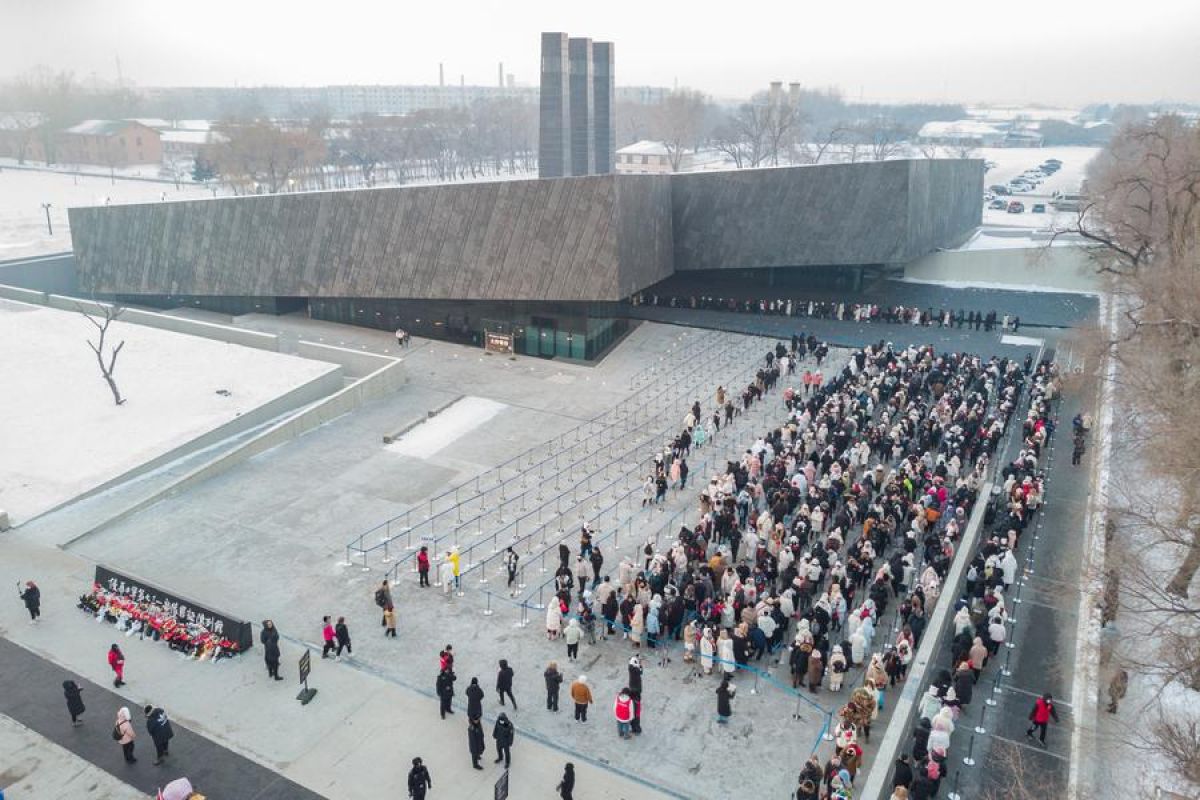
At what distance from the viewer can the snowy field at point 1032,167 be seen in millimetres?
59797

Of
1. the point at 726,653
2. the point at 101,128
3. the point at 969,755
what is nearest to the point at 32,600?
the point at 726,653

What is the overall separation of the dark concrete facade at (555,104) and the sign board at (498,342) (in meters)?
24.0

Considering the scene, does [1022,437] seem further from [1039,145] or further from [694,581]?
[1039,145]

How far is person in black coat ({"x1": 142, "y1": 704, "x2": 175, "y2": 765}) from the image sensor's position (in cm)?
1219

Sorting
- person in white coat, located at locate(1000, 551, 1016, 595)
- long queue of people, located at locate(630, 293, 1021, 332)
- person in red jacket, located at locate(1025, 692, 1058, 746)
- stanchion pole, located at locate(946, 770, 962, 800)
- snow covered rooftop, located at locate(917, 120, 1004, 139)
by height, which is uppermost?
snow covered rooftop, located at locate(917, 120, 1004, 139)

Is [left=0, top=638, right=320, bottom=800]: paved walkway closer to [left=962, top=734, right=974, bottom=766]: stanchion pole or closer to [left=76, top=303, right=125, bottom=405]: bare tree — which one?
[left=962, top=734, right=974, bottom=766]: stanchion pole

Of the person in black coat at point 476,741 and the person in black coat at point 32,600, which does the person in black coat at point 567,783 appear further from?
the person in black coat at point 32,600

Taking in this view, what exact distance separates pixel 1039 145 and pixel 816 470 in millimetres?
158289

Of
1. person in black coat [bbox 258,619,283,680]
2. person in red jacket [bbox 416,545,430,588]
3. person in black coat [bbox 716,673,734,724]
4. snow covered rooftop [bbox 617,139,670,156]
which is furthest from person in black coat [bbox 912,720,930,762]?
snow covered rooftop [bbox 617,139,670,156]

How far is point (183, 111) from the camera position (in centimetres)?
16750

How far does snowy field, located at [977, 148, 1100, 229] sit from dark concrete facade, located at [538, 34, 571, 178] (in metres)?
27.1

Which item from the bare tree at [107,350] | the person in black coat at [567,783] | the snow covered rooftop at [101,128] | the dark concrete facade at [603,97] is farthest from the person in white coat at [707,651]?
the snow covered rooftop at [101,128]

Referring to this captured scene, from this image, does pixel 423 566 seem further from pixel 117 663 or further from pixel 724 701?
pixel 724 701

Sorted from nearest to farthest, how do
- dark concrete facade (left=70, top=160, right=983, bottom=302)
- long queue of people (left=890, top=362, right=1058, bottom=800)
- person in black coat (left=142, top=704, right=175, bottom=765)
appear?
long queue of people (left=890, top=362, right=1058, bottom=800)
person in black coat (left=142, top=704, right=175, bottom=765)
dark concrete facade (left=70, top=160, right=983, bottom=302)
